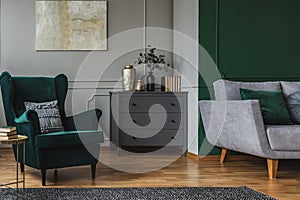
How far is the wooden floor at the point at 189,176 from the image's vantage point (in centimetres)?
408

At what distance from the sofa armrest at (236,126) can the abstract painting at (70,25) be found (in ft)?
5.62

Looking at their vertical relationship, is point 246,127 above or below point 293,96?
below

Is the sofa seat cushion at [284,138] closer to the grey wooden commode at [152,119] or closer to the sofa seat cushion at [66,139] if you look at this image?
the sofa seat cushion at [66,139]

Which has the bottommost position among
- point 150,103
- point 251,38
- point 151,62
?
point 150,103

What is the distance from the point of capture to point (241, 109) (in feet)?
14.8

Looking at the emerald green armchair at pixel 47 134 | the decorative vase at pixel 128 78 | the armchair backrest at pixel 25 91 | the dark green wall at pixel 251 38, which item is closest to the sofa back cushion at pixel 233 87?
the dark green wall at pixel 251 38

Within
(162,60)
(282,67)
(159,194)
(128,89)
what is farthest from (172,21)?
(159,194)

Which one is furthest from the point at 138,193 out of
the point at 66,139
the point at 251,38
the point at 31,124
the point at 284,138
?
the point at 251,38

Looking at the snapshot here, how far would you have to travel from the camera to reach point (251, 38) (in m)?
5.51

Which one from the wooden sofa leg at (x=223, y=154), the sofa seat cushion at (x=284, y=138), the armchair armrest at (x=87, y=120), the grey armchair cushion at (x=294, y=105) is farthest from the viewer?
the wooden sofa leg at (x=223, y=154)

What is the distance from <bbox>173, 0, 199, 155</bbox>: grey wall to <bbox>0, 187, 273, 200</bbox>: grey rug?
170 centimetres

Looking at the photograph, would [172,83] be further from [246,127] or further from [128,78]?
[246,127]

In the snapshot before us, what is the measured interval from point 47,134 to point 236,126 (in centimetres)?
169

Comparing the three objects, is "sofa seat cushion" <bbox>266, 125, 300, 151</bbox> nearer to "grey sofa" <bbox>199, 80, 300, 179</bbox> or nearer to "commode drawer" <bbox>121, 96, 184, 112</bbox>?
"grey sofa" <bbox>199, 80, 300, 179</bbox>
